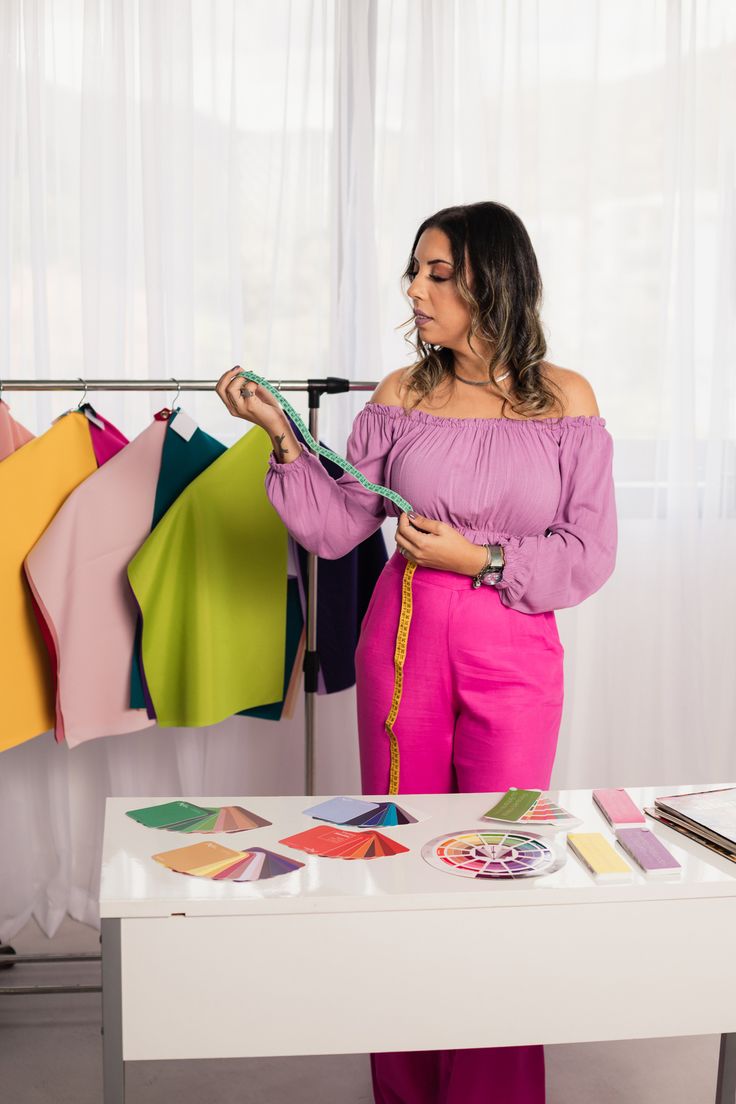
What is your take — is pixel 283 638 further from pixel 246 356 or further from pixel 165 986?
pixel 165 986

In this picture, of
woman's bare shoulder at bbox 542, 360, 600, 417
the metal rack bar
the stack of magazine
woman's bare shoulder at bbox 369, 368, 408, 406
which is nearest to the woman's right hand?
woman's bare shoulder at bbox 369, 368, 408, 406

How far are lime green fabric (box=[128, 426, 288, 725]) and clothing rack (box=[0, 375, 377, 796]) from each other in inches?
3.6

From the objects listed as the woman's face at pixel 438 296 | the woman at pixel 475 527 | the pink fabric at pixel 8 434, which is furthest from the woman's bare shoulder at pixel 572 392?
the pink fabric at pixel 8 434

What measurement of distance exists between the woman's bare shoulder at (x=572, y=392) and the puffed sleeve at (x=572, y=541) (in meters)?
0.03

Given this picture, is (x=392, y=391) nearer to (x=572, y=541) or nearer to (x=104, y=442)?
(x=572, y=541)

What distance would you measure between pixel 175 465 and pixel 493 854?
1282 millimetres

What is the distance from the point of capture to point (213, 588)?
2.55 meters

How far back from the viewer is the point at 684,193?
124 inches

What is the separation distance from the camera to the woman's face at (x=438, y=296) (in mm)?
2109

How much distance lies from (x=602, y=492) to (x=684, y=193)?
4.76ft

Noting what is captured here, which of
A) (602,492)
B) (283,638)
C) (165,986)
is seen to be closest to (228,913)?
(165,986)

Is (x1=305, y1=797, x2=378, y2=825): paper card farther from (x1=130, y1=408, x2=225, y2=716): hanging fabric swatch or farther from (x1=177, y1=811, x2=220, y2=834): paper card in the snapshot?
(x1=130, y1=408, x2=225, y2=716): hanging fabric swatch

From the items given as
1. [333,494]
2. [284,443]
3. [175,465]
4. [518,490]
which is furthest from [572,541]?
[175,465]

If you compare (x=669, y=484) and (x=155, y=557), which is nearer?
(x=155, y=557)
